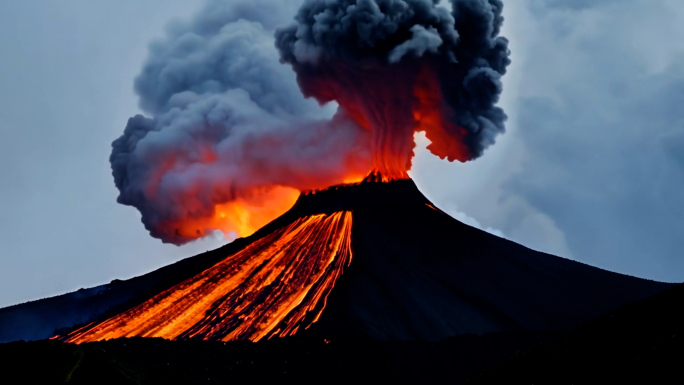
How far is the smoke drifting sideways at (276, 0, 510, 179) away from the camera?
50969 mm

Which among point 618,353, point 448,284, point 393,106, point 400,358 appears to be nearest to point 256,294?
point 448,284

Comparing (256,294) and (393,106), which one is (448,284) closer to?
(256,294)

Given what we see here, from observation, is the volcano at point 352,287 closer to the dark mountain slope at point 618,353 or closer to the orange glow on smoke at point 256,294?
the orange glow on smoke at point 256,294

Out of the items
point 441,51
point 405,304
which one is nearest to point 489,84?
point 441,51

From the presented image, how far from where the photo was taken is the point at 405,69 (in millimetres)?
51594

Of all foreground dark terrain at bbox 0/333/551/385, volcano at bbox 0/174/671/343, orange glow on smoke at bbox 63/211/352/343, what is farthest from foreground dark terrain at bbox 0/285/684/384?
orange glow on smoke at bbox 63/211/352/343

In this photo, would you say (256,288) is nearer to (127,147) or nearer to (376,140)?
(376,140)

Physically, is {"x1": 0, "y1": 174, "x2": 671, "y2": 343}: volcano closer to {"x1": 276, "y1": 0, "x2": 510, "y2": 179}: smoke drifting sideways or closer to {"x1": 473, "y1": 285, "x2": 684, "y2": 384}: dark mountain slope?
{"x1": 276, "y1": 0, "x2": 510, "y2": 179}: smoke drifting sideways

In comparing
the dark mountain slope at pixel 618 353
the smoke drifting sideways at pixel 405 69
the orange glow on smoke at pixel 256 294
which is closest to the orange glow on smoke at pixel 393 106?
the smoke drifting sideways at pixel 405 69

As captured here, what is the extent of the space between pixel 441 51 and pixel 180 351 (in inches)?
840

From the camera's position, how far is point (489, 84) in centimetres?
5194

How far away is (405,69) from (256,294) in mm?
14083

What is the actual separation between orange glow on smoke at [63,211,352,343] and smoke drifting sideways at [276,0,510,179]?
5.47 m

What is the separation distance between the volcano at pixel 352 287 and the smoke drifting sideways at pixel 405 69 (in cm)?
292
